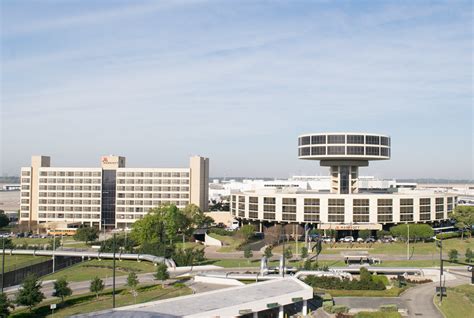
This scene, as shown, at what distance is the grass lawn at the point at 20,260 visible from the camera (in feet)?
262

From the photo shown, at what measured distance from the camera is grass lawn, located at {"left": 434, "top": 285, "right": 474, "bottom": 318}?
53.1m

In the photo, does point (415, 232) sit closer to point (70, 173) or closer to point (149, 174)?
point (149, 174)

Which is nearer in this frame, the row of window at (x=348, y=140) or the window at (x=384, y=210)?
the window at (x=384, y=210)

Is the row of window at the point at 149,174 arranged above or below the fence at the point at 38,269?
above

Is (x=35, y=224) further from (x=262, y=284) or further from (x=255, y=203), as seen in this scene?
(x=262, y=284)

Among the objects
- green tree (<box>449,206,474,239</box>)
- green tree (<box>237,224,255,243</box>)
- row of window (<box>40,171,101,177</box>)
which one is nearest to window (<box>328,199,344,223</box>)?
green tree (<box>237,224,255,243</box>)

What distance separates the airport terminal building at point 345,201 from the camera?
116 m

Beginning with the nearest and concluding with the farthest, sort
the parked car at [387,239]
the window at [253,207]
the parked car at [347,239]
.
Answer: the parked car at [387,239], the parked car at [347,239], the window at [253,207]

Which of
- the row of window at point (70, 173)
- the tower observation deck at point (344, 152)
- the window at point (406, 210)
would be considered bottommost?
the window at point (406, 210)

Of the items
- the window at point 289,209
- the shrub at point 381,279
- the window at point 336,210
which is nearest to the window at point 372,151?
the window at point 336,210

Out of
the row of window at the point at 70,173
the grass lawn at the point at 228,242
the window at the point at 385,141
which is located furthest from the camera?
the row of window at the point at 70,173

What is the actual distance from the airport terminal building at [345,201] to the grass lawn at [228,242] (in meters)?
13.5

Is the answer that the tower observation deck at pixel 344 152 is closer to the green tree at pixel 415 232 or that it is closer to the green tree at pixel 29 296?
the green tree at pixel 415 232

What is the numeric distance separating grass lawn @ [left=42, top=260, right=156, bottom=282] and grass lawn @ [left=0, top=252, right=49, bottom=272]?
6546mm
